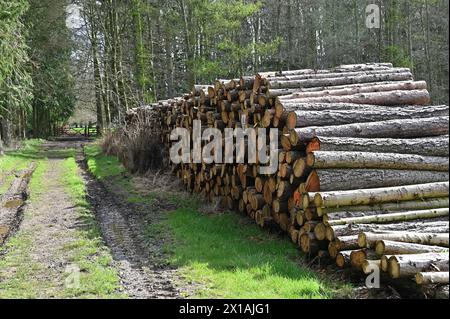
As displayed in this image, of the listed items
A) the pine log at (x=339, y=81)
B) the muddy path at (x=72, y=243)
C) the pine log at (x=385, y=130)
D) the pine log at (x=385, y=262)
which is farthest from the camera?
the pine log at (x=339, y=81)

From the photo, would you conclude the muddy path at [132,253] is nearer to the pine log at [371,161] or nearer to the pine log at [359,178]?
the pine log at [359,178]

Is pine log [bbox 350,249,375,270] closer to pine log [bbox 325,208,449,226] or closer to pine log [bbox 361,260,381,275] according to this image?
pine log [bbox 361,260,381,275]

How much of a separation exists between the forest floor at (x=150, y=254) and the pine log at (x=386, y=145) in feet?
4.99

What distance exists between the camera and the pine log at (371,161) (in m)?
6.49

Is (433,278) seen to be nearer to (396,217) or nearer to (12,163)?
(396,217)

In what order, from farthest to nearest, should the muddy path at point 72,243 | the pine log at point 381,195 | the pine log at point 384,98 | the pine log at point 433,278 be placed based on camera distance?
the pine log at point 384,98 < the pine log at point 381,195 < the muddy path at point 72,243 < the pine log at point 433,278

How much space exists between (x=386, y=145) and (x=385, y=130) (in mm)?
338

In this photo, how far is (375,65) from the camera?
1003 cm

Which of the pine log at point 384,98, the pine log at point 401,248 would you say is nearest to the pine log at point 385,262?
the pine log at point 401,248

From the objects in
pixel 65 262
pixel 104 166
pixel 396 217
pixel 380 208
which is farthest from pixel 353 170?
pixel 104 166

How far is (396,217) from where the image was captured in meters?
6.05

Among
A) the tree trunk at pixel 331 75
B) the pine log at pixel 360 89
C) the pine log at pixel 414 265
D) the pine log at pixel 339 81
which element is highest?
the tree trunk at pixel 331 75

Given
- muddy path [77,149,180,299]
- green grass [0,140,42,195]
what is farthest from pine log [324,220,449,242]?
green grass [0,140,42,195]
